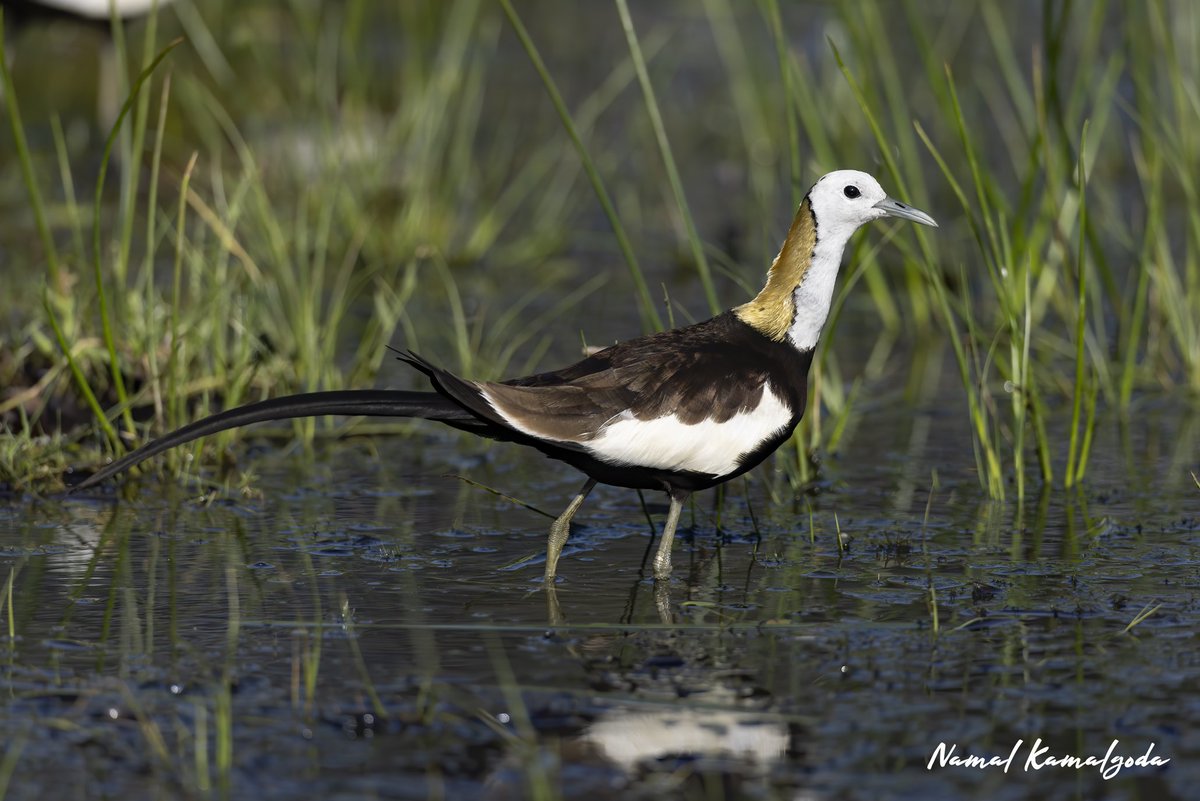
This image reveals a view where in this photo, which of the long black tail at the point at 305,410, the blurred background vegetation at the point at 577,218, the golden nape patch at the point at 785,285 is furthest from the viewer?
the blurred background vegetation at the point at 577,218

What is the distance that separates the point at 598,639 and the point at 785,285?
49.8 inches

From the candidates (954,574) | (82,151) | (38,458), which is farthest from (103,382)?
(82,151)

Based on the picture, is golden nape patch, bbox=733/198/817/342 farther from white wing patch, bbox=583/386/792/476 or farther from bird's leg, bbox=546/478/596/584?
bird's leg, bbox=546/478/596/584

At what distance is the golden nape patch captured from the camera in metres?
4.69

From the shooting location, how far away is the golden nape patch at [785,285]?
15.4ft

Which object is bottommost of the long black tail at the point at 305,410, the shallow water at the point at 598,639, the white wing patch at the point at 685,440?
the shallow water at the point at 598,639

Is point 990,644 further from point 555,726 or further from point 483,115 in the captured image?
point 483,115

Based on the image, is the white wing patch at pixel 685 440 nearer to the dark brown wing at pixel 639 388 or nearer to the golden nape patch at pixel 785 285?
the dark brown wing at pixel 639 388

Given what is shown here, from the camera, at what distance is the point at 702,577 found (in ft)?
14.8

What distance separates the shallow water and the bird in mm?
343

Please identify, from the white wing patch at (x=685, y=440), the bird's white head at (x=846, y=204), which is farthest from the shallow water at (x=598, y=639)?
the bird's white head at (x=846, y=204)

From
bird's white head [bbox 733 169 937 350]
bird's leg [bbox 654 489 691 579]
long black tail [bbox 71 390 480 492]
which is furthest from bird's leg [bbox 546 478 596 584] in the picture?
bird's white head [bbox 733 169 937 350]

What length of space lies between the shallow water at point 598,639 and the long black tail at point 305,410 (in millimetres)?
398

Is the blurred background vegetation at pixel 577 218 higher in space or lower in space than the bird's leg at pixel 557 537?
higher
